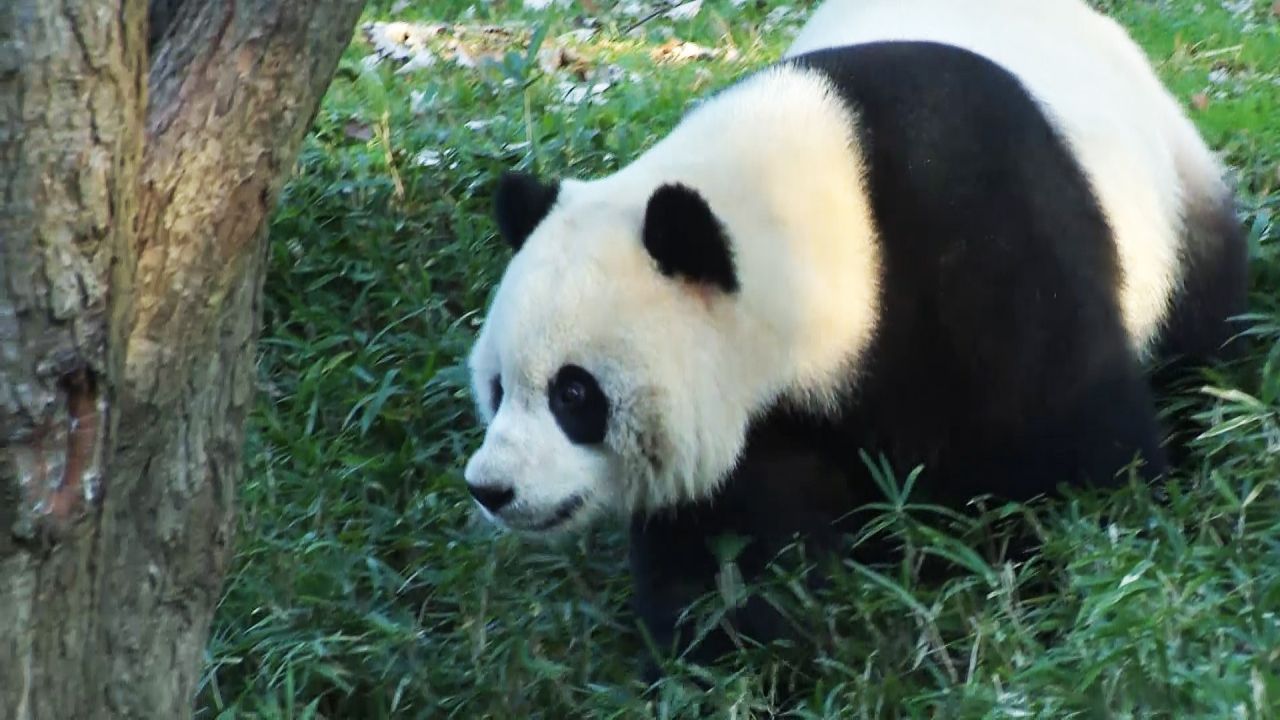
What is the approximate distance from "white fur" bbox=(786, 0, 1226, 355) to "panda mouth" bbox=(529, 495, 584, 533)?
4.04 feet

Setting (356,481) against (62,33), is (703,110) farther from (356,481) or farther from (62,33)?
(62,33)

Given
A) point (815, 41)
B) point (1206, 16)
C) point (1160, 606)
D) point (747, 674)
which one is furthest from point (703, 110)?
point (1206, 16)

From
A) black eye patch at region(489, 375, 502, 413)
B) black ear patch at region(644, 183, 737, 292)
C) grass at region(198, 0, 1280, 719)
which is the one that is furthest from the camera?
black eye patch at region(489, 375, 502, 413)

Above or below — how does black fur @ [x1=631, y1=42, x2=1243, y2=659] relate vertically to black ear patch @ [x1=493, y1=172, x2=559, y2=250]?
below

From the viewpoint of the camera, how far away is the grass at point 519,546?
2656 millimetres

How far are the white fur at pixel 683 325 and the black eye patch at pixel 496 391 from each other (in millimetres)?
21

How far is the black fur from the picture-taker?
3.13m

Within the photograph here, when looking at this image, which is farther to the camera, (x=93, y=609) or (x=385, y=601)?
(x=385, y=601)

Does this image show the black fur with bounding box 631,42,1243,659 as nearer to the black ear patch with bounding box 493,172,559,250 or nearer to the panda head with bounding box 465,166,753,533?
the panda head with bounding box 465,166,753,533

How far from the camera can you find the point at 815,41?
402 cm

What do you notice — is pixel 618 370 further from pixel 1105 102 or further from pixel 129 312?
pixel 1105 102

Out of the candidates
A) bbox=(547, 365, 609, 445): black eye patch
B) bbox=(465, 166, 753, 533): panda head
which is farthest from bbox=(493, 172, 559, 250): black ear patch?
bbox=(547, 365, 609, 445): black eye patch

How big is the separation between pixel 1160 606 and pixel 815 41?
1.92 metres

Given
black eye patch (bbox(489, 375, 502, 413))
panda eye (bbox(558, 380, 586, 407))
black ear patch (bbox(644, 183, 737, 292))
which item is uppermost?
black ear patch (bbox(644, 183, 737, 292))
